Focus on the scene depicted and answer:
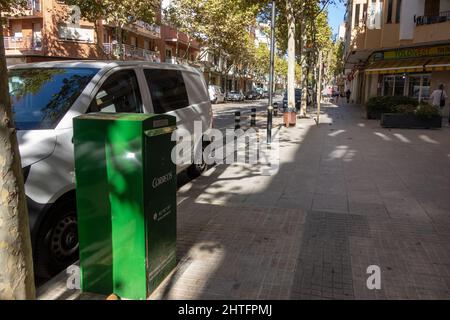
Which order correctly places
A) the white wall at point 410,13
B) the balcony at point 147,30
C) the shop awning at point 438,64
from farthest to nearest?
the balcony at point 147,30, the white wall at point 410,13, the shop awning at point 438,64

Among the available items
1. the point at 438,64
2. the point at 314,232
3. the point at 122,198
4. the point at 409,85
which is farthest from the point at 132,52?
the point at 122,198

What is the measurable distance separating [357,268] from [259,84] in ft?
351

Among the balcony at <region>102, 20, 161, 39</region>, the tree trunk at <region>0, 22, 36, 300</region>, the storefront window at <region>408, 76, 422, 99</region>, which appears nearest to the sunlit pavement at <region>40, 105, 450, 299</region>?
the tree trunk at <region>0, 22, 36, 300</region>

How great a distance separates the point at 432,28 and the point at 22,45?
94.3 feet

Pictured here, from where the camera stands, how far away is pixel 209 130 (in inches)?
305

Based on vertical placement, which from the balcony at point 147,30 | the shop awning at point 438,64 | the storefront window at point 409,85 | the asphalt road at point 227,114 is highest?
the balcony at point 147,30

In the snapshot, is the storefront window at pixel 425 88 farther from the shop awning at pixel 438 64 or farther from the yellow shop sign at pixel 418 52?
the shop awning at pixel 438 64

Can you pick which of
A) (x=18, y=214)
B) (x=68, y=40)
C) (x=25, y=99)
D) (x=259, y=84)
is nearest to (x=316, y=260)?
(x=18, y=214)

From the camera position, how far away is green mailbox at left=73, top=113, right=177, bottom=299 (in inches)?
118

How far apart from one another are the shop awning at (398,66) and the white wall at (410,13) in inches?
80.6

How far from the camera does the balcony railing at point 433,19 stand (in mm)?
20962

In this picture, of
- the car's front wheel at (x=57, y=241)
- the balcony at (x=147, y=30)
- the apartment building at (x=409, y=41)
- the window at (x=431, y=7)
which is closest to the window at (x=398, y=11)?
the apartment building at (x=409, y=41)

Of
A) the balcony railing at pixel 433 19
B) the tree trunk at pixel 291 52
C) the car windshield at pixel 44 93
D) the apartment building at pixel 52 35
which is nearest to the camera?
the car windshield at pixel 44 93

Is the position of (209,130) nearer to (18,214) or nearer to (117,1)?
(18,214)
